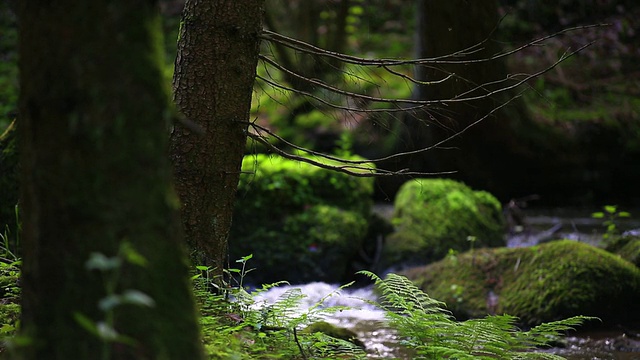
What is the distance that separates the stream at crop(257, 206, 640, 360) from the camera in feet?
16.2

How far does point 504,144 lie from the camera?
1148 centimetres

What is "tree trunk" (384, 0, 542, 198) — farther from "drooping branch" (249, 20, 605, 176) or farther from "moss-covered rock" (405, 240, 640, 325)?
"drooping branch" (249, 20, 605, 176)

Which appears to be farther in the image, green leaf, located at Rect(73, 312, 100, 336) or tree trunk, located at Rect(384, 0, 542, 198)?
tree trunk, located at Rect(384, 0, 542, 198)

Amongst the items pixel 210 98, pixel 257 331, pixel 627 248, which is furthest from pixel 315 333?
pixel 627 248

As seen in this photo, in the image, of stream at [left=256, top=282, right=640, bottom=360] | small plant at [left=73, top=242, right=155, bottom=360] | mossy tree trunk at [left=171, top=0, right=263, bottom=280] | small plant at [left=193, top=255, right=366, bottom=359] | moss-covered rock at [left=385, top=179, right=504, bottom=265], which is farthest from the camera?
moss-covered rock at [left=385, top=179, right=504, bottom=265]

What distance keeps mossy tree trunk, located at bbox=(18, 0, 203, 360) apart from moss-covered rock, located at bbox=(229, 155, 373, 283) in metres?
5.61

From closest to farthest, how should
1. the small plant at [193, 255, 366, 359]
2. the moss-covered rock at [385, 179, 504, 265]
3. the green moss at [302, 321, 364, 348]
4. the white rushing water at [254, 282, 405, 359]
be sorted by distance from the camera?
the small plant at [193, 255, 366, 359], the green moss at [302, 321, 364, 348], the white rushing water at [254, 282, 405, 359], the moss-covered rock at [385, 179, 504, 265]

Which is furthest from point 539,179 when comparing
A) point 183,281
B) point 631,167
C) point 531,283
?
point 183,281

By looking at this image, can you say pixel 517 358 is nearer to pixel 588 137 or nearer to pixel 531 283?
pixel 531 283

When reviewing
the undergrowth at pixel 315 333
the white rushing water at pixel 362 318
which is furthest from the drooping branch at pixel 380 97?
the white rushing water at pixel 362 318

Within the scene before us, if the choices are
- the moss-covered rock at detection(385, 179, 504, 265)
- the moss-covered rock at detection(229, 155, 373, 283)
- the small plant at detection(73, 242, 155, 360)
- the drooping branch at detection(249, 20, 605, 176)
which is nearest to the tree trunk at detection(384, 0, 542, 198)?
the moss-covered rock at detection(385, 179, 504, 265)

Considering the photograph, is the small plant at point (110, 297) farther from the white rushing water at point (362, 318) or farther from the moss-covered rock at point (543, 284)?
the moss-covered rock at point (543, 284)

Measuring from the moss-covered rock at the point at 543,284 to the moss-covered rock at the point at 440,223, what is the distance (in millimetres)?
1090

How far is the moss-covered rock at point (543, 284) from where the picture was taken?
5578mm
